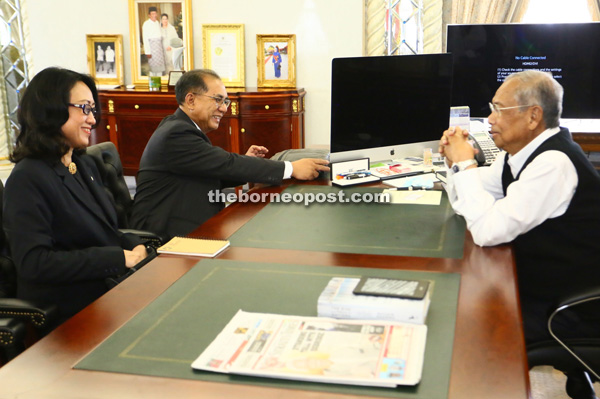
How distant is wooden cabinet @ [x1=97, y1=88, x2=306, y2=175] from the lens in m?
5.54

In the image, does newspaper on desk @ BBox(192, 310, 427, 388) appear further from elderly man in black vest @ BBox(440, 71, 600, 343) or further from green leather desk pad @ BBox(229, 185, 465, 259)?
elderly man in black vest @ BBox(440, 71, 600, 343)

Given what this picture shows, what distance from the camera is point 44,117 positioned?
226cm

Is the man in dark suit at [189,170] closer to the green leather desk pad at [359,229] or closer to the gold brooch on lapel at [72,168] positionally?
the green leather desk pad at [359,229]

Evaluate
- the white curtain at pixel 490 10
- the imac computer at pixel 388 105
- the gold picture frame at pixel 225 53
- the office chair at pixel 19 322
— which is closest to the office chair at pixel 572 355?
the imac computer at pixel 388 105

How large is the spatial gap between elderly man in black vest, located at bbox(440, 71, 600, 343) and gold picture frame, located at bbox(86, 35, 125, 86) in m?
4.56

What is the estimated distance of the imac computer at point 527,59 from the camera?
14.1 ft

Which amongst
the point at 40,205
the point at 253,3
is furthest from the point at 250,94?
the point at 40,205

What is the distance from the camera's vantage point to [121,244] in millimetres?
2582

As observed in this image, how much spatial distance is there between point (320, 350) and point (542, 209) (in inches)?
43.0

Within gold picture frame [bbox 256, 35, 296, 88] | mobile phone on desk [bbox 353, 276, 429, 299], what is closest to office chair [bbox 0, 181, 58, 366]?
mobile phone on desk [bbox 353, 276, 429, 299]

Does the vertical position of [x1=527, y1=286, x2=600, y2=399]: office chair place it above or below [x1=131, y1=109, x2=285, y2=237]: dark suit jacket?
below

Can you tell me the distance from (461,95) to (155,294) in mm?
3190

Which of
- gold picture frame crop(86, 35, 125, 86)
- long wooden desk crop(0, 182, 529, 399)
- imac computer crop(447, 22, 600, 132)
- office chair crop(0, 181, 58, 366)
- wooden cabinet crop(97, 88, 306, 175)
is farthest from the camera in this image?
gold picture frame crop(86, 35, 125, 86)

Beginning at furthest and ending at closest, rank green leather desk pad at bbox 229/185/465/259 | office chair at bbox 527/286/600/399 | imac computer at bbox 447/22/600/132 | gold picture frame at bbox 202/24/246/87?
1. gold picture frame at bbox 202/24/246/87
2. imac computer at bbox 447/22/600/132
3. green leather desk pad at bbox 229/185/465/259
4. office chair at bbox 527/286/600/399
